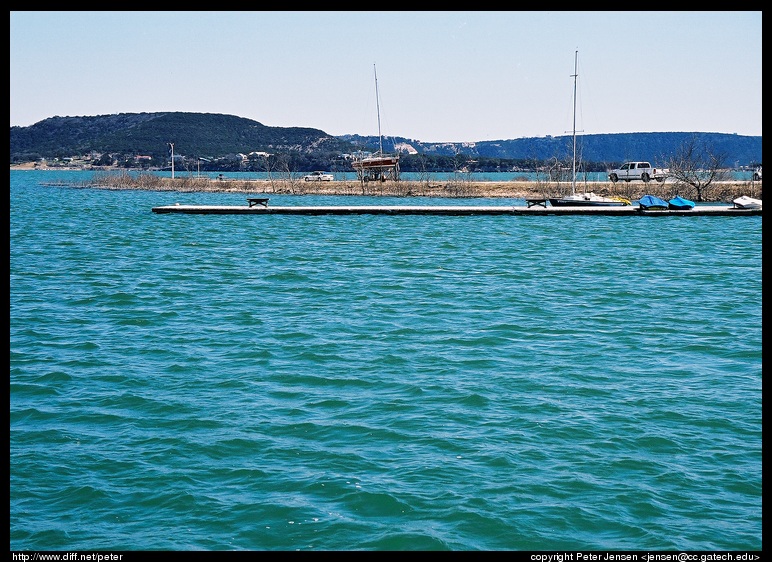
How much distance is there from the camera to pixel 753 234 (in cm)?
4359

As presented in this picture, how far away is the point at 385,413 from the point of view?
11.8 m

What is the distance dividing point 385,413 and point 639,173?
2940 inches

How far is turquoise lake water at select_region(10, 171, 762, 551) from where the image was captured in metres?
8.42

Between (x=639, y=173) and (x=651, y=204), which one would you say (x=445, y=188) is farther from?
(x=651, y=204)

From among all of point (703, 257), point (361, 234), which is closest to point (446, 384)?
point (703, 257)

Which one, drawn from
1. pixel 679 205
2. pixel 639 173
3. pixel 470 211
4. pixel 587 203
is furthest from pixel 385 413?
pixel 639 173

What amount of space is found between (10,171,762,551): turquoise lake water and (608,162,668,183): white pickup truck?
55.8 meters

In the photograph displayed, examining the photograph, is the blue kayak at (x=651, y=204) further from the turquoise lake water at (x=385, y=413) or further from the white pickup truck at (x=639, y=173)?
the white pickup truck at (x=639, y=173)

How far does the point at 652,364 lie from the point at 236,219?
40957 millimetres

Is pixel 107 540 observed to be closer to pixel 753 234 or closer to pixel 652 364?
pixel 652 364

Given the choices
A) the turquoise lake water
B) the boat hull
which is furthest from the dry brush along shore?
the turquoise lake water

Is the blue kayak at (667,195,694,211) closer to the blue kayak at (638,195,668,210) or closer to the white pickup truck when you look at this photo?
the blue kayak at (638,195,668,210)

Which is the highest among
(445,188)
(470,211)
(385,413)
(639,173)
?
(639,173)

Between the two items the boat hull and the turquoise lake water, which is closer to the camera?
the turquoise lake water
